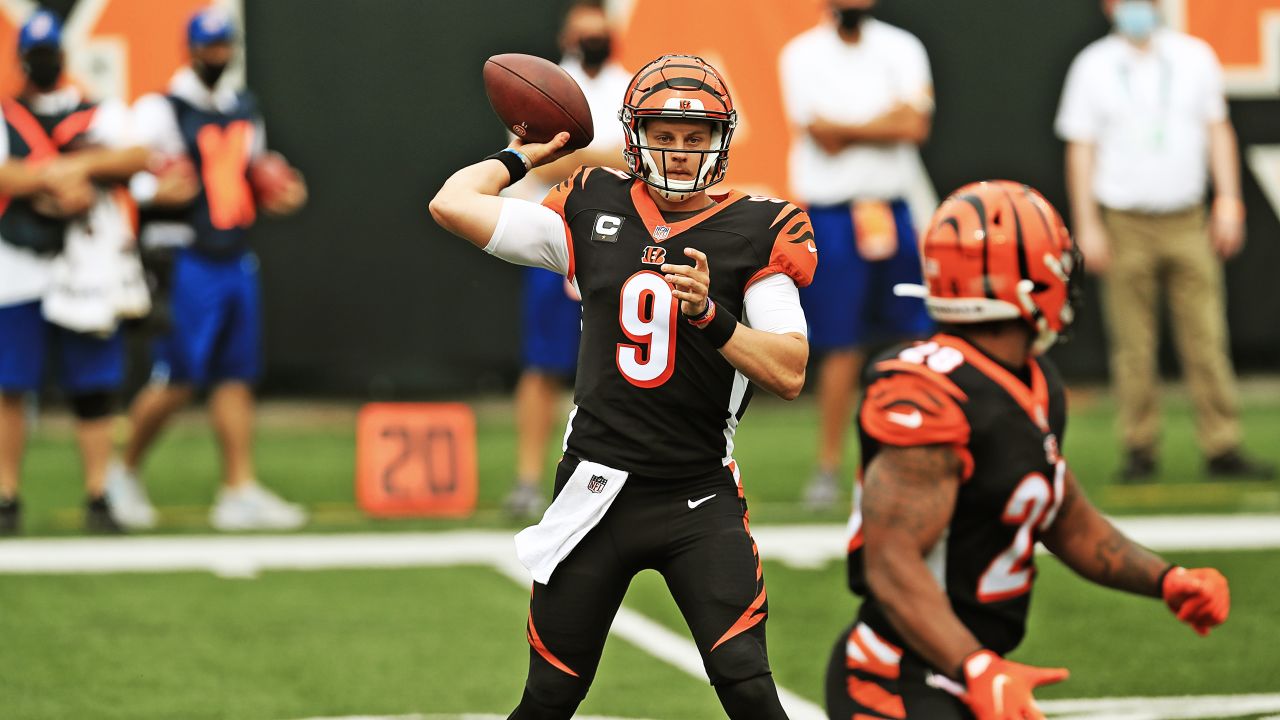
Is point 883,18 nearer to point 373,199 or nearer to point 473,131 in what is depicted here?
point 473,131

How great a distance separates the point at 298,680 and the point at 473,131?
6.09 m

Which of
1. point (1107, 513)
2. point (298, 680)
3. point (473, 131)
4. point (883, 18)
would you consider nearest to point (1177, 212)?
point (1107, 513)

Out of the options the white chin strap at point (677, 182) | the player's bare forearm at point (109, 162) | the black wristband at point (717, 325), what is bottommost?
the black wristband at point (717, 325)

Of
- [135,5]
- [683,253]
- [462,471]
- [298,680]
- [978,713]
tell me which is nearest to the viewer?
[978,713]

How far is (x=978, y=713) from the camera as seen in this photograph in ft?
10.2

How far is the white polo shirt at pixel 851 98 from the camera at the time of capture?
8055mm

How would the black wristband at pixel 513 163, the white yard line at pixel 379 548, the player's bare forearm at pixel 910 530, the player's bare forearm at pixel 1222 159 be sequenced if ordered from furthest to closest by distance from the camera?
the player's bare forearm at pixel 1222 159
the white yard line at pixel 379 548
the black wristband at pixel 513 163
the player's bare forearm at pixel 910 530

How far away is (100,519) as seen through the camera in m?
7.63


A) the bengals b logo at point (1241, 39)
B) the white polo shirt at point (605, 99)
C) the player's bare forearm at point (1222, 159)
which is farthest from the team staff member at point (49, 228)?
the bengals b logo at point (1241, 39)

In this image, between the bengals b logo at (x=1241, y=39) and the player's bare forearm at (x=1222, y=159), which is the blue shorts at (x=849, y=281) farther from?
the bengals b logo at (x=1241, y=39)

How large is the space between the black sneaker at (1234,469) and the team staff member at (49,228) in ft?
16.8

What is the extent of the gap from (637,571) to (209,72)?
188 inches

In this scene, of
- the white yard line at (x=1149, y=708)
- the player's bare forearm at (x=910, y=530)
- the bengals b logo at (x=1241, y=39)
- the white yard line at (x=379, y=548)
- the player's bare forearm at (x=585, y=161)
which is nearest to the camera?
the player's bare forearm at (x=910, y=530)

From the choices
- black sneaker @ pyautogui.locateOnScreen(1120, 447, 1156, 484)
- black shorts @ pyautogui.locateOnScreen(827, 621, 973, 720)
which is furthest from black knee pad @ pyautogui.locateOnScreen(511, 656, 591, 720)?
black sneaker @ pyautogui.locateOnScreen(1120, 447, 1156, 484)
